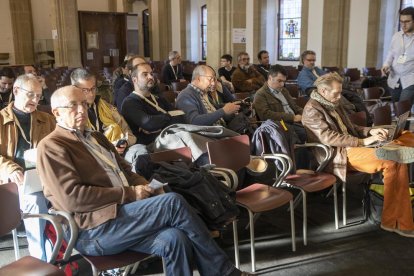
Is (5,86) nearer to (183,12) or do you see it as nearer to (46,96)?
(46,96)

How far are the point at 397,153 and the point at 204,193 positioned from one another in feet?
5.55

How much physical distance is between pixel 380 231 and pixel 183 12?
1433 cm

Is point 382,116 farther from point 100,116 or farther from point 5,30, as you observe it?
point 5,30

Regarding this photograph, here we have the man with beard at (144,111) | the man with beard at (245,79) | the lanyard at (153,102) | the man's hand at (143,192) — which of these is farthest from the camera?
the man with beard at (245,79)

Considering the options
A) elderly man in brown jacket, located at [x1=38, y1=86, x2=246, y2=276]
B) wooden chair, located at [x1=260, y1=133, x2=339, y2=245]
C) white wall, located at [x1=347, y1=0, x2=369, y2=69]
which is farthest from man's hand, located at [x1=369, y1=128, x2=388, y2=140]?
white wall, located at [x1=347, y1=0, x2=369, y2=69]

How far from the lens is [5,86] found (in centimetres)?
528

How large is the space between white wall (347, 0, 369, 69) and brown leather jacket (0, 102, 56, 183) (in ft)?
30.8

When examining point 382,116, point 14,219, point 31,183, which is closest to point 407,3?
point 382,116

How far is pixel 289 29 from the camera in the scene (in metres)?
15.0

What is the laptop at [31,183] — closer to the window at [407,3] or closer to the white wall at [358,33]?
the white wall at [358,33]

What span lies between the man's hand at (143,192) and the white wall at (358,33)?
32.2 feet

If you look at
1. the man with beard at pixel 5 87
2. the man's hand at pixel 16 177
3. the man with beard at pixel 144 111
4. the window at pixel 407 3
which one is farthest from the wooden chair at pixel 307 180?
the window at pixel 407 3

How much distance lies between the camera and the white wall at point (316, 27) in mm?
12021

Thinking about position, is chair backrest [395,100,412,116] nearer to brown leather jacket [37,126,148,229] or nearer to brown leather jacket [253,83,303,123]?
brown leather jacket [253,83,303,123]
